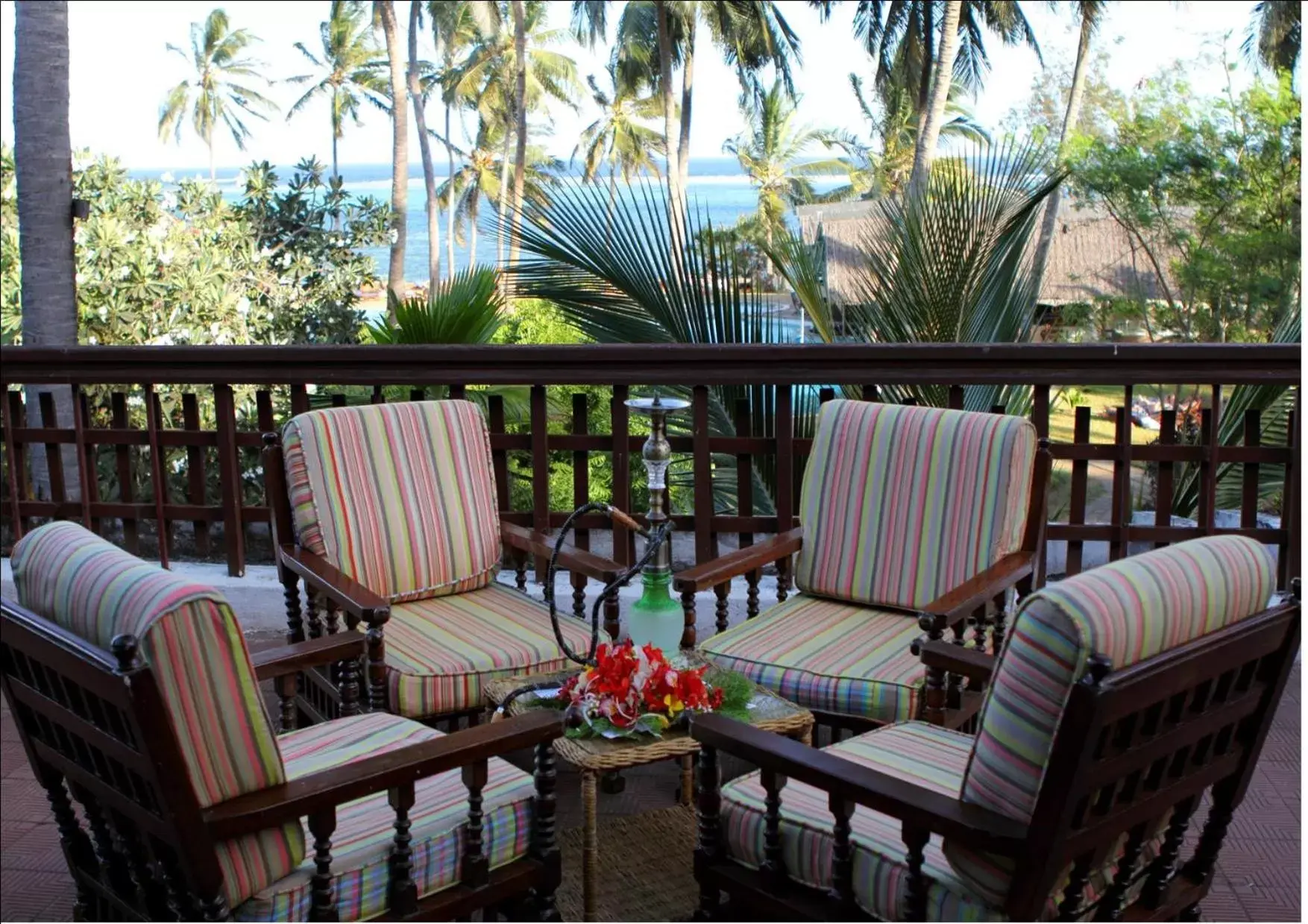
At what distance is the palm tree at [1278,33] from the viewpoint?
21.5 meters

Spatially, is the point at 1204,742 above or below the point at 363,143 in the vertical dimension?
below

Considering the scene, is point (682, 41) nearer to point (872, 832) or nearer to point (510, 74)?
point (510, 74)

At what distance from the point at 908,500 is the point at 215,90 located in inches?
2053

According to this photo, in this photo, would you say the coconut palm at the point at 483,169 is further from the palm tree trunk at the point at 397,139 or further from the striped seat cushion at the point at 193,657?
the striped seat cushion at the point at 193,657

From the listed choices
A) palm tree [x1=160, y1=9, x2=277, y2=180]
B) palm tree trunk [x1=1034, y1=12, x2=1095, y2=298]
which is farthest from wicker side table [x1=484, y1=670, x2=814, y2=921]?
palm tree [x1=160, y1=9, x2=277, y2=180]

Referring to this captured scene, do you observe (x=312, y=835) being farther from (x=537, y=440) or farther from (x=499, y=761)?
(x=537, y=440)

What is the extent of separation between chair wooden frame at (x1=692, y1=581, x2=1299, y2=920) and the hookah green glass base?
590 millimetres

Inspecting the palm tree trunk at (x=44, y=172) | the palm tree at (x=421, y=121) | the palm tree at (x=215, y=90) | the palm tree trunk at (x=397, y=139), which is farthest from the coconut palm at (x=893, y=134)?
the palm tree at (x=215, y=90)

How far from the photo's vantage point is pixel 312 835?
1.89 meters

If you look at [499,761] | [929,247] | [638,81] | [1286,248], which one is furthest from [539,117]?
[499,761]

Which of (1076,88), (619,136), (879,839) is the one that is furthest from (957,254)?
(619,136)

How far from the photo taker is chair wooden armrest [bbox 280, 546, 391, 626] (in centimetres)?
266

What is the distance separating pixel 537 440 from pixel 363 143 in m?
61.2

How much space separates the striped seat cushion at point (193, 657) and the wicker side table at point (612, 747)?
0.57 metres
